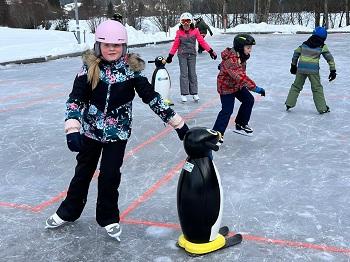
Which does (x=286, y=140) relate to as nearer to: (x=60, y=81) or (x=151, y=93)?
(x=151, y=93)

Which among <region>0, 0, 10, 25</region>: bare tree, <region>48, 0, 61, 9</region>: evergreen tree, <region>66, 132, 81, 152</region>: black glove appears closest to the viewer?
<region>66, 132, 81, 152</region>: black glove

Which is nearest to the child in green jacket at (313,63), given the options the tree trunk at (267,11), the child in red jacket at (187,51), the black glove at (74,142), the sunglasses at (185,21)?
the child in red jacket at (187,51)

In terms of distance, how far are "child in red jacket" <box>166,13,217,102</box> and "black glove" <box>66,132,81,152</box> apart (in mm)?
5247

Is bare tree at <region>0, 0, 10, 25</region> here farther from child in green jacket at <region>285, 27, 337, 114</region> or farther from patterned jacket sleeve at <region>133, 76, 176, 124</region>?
patterned jacket sleeve at <region>133, 76, 176, 124</region>

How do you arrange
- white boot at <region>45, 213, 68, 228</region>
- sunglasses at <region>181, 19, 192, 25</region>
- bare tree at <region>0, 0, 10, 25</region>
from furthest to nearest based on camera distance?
bare tree at <region>0, 0, 10, 25</region> < sunglasses at <region>181, 19, 192, 25</region> < white boot at <region>45, 213, 68, 228</region>

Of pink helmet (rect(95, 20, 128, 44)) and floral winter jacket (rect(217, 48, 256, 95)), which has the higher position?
pink helmet (rect(95, 20, 128, 44))

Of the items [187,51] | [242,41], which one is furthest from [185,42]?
[242,41]

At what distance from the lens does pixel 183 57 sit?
8188mm

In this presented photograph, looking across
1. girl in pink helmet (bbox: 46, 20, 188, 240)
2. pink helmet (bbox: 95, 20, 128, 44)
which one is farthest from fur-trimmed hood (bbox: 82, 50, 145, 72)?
pink helmet (bbox: 95, 20, 128, 44)

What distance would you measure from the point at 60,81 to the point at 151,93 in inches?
324

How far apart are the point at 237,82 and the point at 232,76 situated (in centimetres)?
10

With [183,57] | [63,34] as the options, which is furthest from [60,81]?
[63,34]

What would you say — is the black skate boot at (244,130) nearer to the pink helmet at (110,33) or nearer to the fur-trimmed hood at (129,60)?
the fur-trimmed hood at (129,60)

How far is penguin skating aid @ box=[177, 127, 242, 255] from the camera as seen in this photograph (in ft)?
10.0
